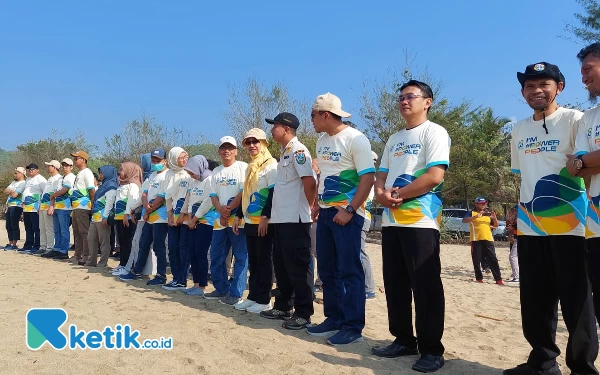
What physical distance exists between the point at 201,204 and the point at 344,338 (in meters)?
2.94

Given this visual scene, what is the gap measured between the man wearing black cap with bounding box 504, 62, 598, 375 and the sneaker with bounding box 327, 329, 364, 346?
125 centimetres

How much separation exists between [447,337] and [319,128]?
2307 mm

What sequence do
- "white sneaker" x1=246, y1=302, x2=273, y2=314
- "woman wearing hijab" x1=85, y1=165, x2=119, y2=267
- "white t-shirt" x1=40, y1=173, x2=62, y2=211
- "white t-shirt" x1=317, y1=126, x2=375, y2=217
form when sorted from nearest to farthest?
"white t-shirt" x1=317, y1=126, x2=375, y2=217
"white sneaker" x1=246, y1=302, x2=273, y2=314
"woman wearing hijab" x1=85, y1=165, x2=119, y2=267
"white t-shirt" x1=40, y1=173, x2=62, y2=211

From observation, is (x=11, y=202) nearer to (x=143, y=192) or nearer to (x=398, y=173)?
(x=143, y=192)

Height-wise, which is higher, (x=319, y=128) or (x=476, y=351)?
(x=319, y=128)

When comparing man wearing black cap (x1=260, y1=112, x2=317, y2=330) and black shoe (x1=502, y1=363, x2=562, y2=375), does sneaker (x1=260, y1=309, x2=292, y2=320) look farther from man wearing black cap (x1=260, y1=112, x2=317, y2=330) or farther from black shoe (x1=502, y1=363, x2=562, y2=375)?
black shoe (x1=502, y1=363, x2=562, y2=375)

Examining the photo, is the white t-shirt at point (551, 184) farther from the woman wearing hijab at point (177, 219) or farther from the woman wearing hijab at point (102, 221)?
the woman wearing hijab at point (102, 221)

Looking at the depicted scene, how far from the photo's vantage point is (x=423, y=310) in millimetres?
3447

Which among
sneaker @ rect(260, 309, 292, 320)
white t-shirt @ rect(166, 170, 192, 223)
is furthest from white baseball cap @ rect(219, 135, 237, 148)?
sneaker @ rect(260, 309, 292, 320)

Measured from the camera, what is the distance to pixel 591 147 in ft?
9.29

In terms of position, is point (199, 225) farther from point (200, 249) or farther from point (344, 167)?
point (344, 167)

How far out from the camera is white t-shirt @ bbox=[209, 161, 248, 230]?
586 cm

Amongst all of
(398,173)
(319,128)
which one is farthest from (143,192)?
(398,173)

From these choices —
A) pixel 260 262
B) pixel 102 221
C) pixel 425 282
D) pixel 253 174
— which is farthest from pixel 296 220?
pixel 102 221
